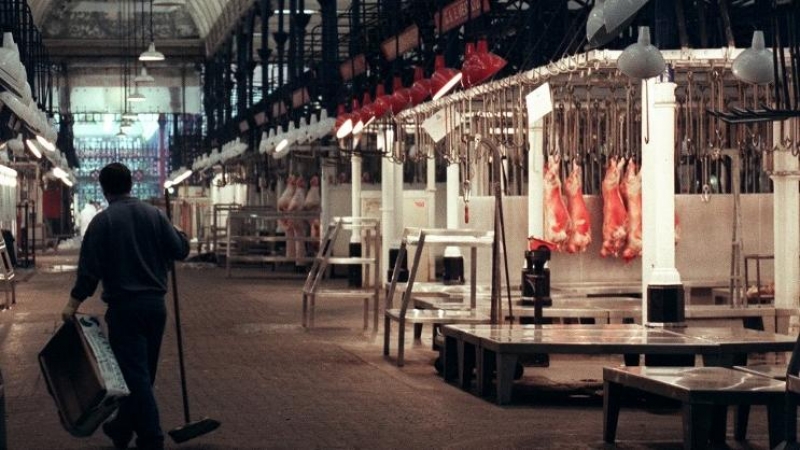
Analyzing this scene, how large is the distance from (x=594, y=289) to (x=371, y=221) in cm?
275

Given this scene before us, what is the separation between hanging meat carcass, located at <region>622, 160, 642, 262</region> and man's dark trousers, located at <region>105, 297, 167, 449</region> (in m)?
7.69

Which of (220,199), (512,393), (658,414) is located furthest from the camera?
(220,199)

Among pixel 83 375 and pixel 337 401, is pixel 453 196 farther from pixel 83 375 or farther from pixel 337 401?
pixel 83 375

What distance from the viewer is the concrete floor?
32.1ft

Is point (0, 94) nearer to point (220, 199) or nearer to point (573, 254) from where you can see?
point (573, 254)

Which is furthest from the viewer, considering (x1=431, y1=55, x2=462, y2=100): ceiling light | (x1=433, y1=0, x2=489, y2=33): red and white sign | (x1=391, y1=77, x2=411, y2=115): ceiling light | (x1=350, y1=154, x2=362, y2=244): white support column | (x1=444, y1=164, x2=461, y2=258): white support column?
(x1=350, y1=154, x2=362, y2=244): white support column

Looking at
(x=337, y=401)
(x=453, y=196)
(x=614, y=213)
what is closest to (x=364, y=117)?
(x=453, y=196)

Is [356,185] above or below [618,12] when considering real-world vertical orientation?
below

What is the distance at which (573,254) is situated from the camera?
674 inches

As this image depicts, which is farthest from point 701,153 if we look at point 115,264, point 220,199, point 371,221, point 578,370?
point 220,199

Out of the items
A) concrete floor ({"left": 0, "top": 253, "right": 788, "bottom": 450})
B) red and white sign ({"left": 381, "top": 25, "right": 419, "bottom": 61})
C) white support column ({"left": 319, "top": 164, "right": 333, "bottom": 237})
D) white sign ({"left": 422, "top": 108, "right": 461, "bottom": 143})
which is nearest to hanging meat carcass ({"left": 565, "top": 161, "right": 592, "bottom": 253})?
white sign ({"left": 422, "top": 108, "right": 461, "bottom": 143})

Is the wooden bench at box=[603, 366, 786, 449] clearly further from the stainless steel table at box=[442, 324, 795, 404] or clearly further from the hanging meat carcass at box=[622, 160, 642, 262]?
the hanging meat carcass at box=[622, 160, 642, 262]

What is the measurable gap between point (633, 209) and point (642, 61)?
5.47 metres

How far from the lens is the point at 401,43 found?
20781 mm
